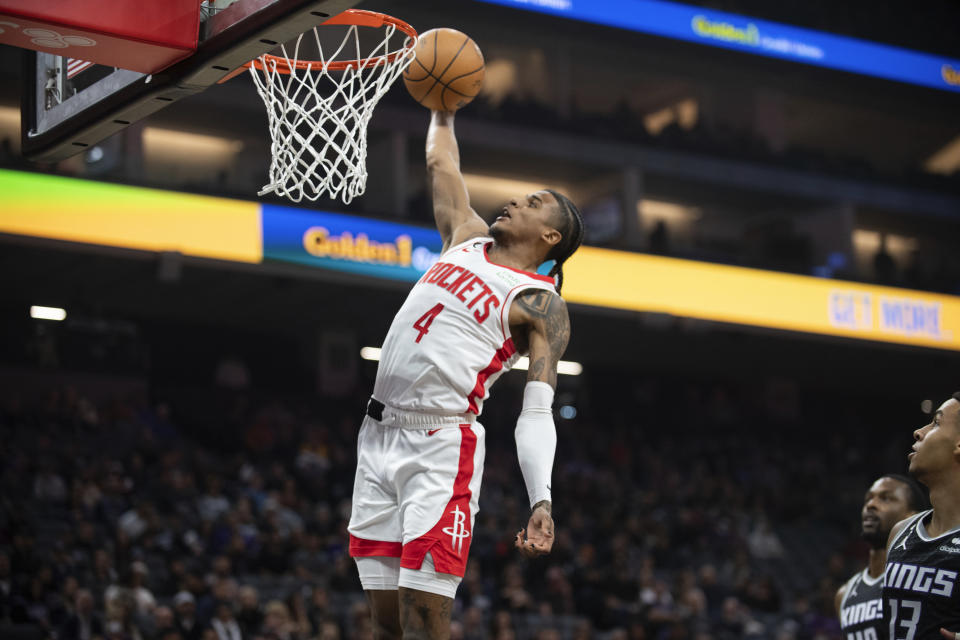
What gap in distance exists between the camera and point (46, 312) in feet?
57.9

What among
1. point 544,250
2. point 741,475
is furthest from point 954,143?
point 544,250

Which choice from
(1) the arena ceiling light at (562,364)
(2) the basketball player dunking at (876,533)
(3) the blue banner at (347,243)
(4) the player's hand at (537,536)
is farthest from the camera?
(1) the arena ceiling light at (562,364)

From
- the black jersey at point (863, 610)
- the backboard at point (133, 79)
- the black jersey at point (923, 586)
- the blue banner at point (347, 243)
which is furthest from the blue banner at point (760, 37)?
the black jersey at point (923, 586)

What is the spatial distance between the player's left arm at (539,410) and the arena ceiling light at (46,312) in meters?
14.5

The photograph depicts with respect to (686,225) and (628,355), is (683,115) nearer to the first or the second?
(686,225)

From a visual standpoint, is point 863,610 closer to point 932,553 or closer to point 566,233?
point 932,553

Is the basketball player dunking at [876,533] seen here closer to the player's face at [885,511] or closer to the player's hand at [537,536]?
the player's face at [885,511]

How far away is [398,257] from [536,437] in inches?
446

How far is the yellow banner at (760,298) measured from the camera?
16.7 meters

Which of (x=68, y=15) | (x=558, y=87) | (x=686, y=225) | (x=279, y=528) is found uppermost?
(x=558, y=87)

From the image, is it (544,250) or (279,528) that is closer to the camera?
(544,250)

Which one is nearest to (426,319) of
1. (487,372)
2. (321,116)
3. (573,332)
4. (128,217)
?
(487,372)

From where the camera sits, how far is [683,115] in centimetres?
2592

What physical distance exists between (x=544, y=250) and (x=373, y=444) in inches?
39.2
